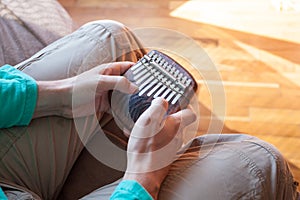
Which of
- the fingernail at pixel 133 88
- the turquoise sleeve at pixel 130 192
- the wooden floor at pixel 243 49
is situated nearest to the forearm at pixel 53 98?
the fingernail at pixel 133 88

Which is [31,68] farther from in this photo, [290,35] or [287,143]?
[290,35]

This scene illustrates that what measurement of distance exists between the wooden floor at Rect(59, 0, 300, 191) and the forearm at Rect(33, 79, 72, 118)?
36 cm

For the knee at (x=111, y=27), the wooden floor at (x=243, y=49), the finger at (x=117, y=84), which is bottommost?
the wooden floor at (x=243, y=49)

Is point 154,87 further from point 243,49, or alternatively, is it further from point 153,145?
point 243,49

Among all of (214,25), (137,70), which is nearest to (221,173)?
(137,70)

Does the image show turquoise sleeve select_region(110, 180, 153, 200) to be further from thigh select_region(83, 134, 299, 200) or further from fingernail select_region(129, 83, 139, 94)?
fingernail select_region(129, 83, 139, 94)

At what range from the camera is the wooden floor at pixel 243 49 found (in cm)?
138

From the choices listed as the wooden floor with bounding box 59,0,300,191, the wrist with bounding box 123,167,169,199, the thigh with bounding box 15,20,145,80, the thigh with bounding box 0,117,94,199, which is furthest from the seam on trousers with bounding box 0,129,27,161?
the wooden floor with bounding box 59,0,300,191

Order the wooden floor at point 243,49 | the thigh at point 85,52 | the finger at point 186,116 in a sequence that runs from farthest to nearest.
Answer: the wooden floor at point 243,49
the thigh at point 85,52
the finger at point 186,116

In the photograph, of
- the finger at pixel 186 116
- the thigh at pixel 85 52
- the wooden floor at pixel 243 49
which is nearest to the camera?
the finger at pixel 186 116

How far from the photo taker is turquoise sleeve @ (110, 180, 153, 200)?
723mm

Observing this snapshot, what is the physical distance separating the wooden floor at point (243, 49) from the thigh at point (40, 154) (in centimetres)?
39

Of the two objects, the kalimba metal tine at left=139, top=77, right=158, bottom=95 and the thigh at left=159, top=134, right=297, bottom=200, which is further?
the kalimba metal tine at left=139, top=77, right=158, bottom=95

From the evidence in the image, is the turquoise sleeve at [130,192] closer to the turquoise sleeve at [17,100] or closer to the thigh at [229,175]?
the thigh at [229,175]
